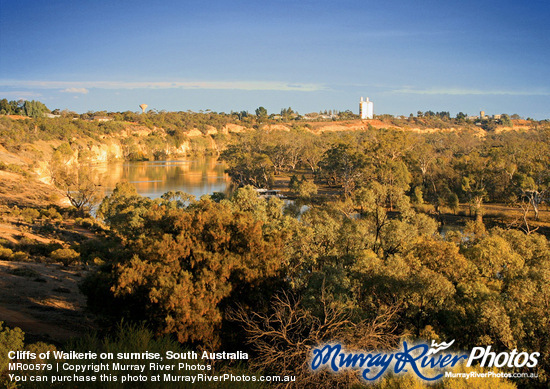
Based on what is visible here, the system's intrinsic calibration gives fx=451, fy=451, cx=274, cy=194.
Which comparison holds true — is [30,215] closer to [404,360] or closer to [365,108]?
[404,360]

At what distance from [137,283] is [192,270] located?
1324mm

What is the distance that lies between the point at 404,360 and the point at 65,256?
17569 mm

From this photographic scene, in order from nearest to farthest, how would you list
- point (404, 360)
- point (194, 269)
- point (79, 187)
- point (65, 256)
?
point (404, 360), point (194, 269), point (65, 256), point (79, 187)

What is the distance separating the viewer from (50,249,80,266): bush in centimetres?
2058

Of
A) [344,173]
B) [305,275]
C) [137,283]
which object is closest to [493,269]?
[305,275]

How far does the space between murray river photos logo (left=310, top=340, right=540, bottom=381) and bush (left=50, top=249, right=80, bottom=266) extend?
1664 centimetres

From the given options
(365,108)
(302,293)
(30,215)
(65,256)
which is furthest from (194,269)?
(365,108)

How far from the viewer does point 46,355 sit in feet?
22.6

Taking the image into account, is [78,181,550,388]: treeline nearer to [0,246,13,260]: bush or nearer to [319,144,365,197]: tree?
[0,246,13,260]: bush

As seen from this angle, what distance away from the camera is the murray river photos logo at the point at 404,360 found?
7.21 meters

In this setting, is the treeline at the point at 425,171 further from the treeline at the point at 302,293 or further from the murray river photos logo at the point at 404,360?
the murray river photos logo at the point at 404,360

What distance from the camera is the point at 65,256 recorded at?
2070 cm

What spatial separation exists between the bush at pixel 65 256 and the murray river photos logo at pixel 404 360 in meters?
16.6

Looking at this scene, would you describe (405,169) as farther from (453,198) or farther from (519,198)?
(519,198)
